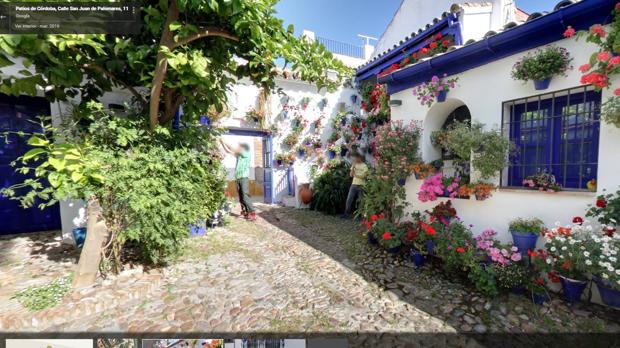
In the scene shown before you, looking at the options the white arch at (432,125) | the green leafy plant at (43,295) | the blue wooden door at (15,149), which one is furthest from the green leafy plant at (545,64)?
the blue wooden door at (15,149)

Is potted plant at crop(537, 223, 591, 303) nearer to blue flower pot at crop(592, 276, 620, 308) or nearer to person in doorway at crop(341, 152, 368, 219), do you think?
blue flower pot at crop(592, 276, 620, 308)

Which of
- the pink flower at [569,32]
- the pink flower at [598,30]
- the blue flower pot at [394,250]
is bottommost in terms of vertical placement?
the blue flower pot at [394,250]

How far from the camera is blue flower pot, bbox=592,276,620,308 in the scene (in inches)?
98.3

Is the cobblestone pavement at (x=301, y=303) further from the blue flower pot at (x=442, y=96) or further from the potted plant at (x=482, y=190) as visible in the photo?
the blue flower pot at (x=442, y=96)

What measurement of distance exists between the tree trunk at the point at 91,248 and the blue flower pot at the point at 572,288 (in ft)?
16.7

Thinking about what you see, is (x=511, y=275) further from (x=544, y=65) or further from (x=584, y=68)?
(x=544, y=65)

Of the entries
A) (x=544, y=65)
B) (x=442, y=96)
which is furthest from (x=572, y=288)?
(x=442, y=96)

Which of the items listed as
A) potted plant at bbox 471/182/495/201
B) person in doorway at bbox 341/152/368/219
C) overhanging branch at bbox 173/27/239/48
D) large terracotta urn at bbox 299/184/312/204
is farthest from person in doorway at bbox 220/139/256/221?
potted plant at bbox 471/182/495/201

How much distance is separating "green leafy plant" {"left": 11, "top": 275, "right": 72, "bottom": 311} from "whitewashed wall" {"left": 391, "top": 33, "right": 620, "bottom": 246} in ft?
16.0

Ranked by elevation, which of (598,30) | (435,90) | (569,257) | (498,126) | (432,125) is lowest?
(569,257)

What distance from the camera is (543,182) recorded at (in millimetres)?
3078

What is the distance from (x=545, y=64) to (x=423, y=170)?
189 centimetres

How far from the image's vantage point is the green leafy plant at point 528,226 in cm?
301

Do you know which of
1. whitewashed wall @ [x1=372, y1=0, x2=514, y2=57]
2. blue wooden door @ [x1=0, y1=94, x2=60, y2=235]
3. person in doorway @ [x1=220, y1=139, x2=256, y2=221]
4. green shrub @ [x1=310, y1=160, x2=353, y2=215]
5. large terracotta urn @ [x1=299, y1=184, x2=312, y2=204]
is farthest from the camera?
large terracotta urn @ [x1=299, y1=184, x2=312, y2=204]
